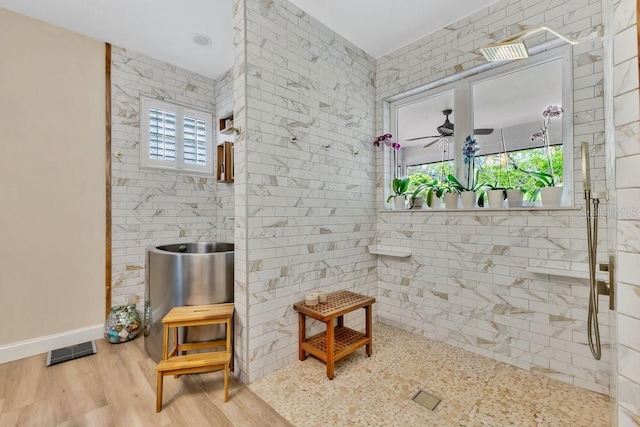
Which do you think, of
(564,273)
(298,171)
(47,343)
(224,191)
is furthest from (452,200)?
(47,343)

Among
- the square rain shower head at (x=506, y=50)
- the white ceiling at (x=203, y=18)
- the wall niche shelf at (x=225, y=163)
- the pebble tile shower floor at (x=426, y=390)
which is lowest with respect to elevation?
the pebble tile shower floor at (x=426, y=390)

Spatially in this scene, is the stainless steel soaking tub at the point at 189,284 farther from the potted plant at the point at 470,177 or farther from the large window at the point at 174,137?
the potted plant at the point at 470,177

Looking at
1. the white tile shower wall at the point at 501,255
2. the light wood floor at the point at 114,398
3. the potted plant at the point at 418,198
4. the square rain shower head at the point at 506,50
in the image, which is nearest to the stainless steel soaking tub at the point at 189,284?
the light wood floor at the point at 114,398

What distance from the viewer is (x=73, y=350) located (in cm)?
245

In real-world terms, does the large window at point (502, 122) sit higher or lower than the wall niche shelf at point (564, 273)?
higher

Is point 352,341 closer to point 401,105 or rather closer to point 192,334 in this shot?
point 192,334

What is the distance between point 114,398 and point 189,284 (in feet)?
2.67

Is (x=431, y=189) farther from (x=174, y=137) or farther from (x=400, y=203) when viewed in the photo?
(x=174, y=137)

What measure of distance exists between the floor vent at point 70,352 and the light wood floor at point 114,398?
61mm

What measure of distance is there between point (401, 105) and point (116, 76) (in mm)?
3061

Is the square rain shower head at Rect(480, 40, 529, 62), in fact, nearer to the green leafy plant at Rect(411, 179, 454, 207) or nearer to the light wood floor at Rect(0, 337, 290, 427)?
the green leafy plant at Rect(411, 179, 454, 207)

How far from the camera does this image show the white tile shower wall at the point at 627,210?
0.75m

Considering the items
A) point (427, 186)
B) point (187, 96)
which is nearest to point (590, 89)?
point (427, 186)

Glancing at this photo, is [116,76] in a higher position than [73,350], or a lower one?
higher
